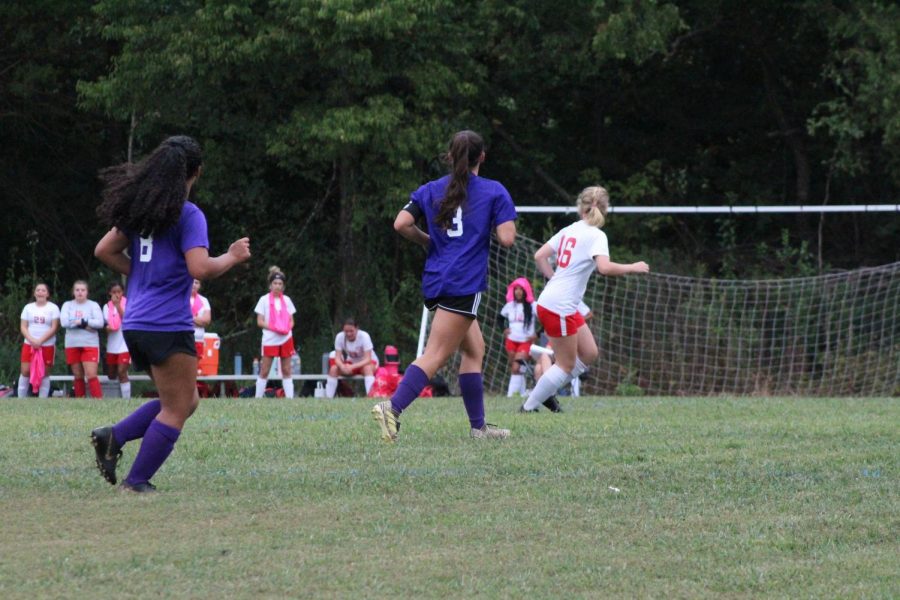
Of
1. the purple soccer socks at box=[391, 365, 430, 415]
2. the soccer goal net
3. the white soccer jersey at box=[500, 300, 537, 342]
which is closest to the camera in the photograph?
the purple soccer socks at box=[391, 365, 430, 415]

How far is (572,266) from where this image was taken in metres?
11.4

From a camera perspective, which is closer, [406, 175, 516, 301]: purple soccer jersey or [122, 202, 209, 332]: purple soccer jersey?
[122, 202, 209, 332]: purple soccer jersey

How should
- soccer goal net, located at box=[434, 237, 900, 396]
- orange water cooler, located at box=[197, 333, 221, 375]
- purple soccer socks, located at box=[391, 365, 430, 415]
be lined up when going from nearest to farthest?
purple soccer socks, located at box=[391, 365, 430, 415] < orange water cooler, located at box=[197, 333, 221, 375] < soccer goal net, located at box=[434, 237, 900, 396]

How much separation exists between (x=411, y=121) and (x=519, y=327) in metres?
5.71

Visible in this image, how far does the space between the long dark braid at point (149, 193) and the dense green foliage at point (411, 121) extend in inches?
629

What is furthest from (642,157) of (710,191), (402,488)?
(402,488)

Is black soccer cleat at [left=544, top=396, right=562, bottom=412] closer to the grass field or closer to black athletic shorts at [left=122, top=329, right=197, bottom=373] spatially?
the grass field

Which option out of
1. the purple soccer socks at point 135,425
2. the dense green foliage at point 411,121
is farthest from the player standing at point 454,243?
the dense green foliage at point 411,121

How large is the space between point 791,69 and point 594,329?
8.31 m

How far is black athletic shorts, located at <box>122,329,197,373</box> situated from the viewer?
20.6ft

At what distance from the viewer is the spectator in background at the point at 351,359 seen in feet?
64.8

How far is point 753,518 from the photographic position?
5961mm

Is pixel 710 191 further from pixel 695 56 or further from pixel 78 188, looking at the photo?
pixel 78 188

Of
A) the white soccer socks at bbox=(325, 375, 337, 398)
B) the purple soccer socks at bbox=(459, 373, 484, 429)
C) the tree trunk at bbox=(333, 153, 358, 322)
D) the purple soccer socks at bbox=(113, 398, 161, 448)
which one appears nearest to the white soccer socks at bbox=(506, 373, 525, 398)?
the white soccer socks at bbox=(325, 375, 337, 398)
